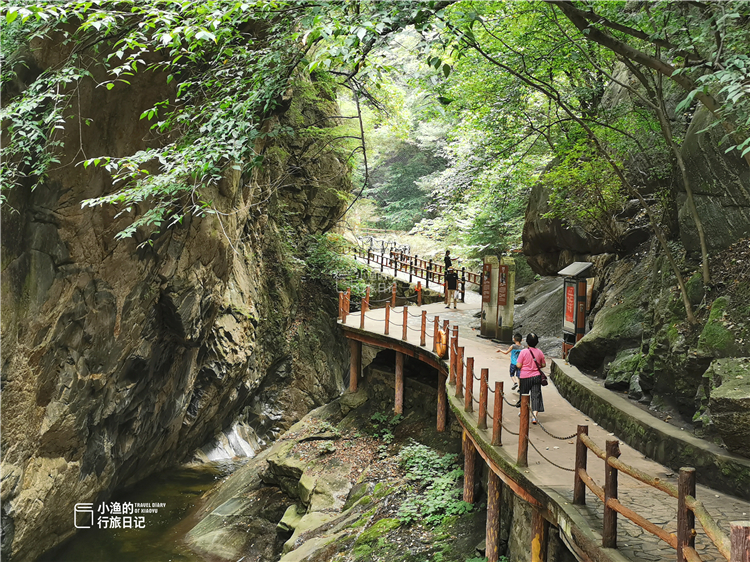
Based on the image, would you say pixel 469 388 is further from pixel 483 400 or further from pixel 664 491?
pixel 664 491

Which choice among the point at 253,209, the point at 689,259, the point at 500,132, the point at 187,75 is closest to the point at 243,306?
the point at 253,209

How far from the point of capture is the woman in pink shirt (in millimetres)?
7699

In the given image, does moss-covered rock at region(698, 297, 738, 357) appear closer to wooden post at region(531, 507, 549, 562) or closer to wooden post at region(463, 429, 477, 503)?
wooden post at region(531, 507, 549, 562)

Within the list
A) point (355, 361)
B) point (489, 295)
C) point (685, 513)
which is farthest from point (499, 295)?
point (685, 513)

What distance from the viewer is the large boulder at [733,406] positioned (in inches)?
Answer: 197

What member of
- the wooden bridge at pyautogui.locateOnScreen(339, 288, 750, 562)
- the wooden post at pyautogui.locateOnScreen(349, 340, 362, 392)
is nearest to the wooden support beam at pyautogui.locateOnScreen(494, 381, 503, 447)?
the wooden bridge at pyautogui.locateOnScreen(339, 288, 750, 562)

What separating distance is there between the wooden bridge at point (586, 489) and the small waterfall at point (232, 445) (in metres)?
8.40

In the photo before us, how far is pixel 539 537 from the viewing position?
570 cm

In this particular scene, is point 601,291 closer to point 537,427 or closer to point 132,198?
point 537,427

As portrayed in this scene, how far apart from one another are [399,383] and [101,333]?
22.7 ft

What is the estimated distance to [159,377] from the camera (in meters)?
11.9

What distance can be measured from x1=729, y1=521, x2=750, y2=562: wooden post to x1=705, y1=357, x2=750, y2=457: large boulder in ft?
8.98

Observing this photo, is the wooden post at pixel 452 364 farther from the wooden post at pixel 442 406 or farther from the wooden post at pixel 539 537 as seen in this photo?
the wooden post at pixel 539 537

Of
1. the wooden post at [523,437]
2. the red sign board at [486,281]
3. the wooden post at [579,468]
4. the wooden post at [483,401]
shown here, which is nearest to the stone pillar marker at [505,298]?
the red sign board at [486,281]
